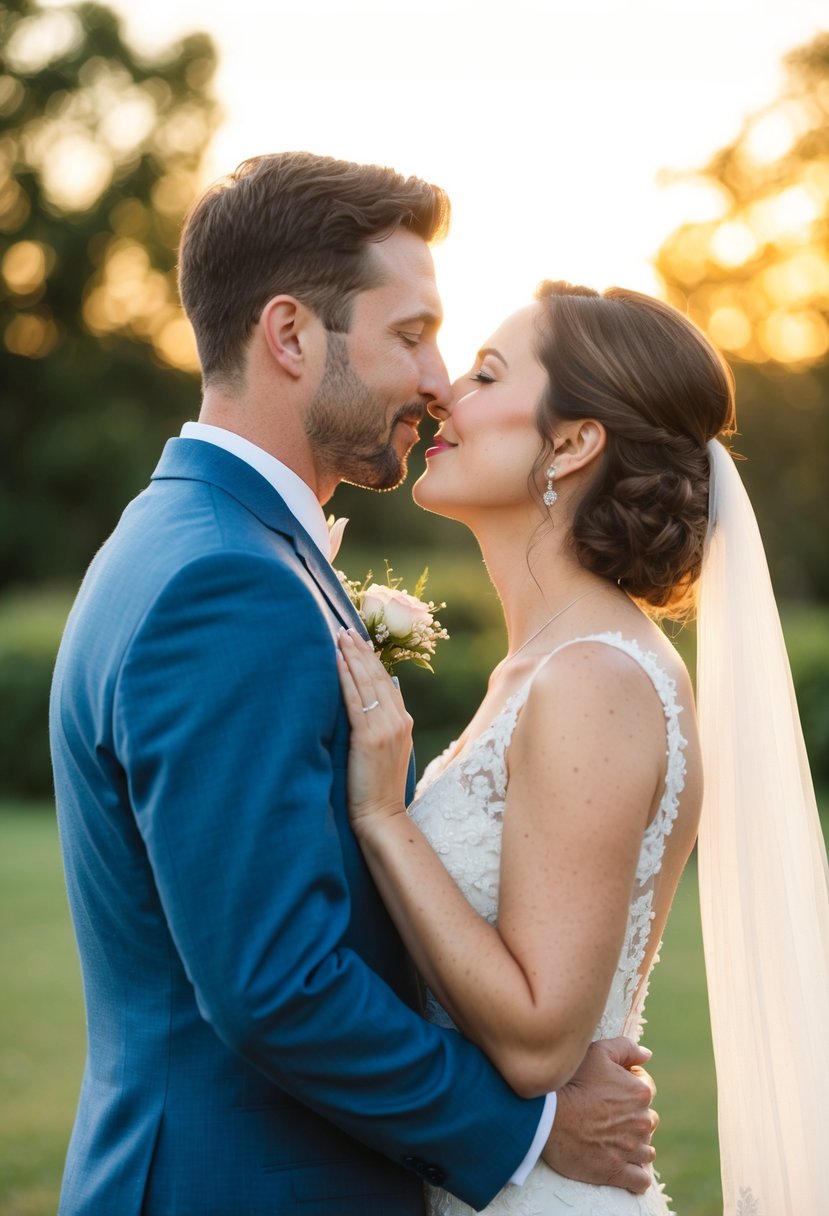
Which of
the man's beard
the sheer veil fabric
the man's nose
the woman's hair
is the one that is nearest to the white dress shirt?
the man's beard

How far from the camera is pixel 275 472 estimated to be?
2.84 metres

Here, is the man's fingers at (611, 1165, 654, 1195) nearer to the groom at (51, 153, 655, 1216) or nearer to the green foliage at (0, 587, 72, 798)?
the groom at (51, 153, 655, 1216)

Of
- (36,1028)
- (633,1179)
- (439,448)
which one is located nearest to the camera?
(633,1179)

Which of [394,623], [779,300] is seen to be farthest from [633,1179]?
[779,300]

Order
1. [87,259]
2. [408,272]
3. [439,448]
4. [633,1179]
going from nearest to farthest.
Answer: [633,1179]
[408,272]
[439,448]
[87,259]

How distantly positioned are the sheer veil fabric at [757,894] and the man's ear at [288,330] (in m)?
1.11

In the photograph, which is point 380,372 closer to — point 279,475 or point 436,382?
point 436,382

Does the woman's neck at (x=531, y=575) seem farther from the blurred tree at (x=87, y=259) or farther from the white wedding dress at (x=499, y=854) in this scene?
the blurred tree at (x=87, y=259)

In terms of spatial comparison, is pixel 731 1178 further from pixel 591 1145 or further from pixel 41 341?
pixel 41 341

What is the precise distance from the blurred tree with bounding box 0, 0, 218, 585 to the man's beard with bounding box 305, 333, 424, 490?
35.3 meters

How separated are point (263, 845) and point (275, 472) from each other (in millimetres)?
938

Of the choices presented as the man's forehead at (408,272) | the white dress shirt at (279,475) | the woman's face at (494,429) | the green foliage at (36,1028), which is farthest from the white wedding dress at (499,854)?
Result: the green foliage at (36,1028)

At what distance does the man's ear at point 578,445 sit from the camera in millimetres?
3246

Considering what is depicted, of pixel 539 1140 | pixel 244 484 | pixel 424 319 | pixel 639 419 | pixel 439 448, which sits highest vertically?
pixel 424 319
